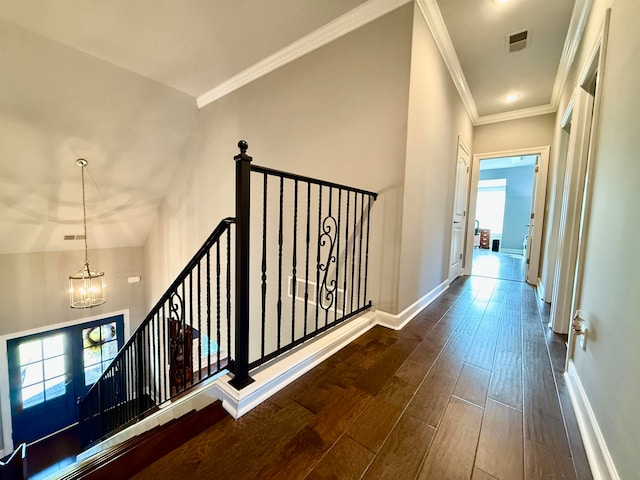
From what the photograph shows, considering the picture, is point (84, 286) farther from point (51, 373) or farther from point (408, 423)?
point (408, 423)

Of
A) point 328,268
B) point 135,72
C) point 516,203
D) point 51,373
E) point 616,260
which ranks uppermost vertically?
point 135,72

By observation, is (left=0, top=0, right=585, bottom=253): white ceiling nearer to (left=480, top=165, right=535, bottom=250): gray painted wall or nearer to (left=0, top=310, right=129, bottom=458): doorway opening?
(left=0, top=310, right=129, bottom=458): doorway opening

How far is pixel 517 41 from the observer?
2441 millimetres

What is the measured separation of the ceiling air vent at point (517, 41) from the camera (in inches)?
92.5

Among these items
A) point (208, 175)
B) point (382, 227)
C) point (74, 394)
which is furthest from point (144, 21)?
point (74, 394)

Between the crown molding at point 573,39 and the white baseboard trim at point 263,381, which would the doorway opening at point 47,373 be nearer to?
the white baseboard trim at point 263,381

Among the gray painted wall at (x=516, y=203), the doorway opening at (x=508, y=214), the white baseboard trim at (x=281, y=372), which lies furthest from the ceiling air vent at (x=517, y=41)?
the gray painted wall at (x=516, y=203)

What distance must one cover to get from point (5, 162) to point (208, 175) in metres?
2.15

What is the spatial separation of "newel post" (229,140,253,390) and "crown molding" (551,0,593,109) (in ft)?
8.91

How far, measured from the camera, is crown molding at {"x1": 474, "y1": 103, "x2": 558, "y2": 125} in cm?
364

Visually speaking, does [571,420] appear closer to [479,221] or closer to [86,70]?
[86,70]

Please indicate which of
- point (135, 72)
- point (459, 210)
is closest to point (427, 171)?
point (459, 210)

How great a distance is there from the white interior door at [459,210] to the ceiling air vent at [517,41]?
995mm

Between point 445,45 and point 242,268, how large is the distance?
9.09ft
